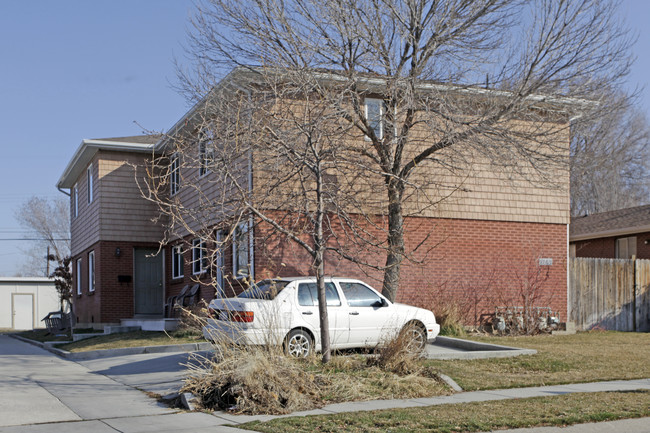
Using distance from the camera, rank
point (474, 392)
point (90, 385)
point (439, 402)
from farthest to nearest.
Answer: point (90, 385)
point (474, 392)
point (439, 402)

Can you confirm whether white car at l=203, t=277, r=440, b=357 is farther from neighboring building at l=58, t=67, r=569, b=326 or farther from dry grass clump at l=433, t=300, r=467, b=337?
dry grass clump at l=433, t=300, r=467, b=337

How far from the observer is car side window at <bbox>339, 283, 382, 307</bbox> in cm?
1391

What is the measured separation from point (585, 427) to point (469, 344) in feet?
22.9

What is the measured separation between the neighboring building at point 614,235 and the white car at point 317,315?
16.2 m

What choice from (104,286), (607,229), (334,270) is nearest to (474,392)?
(334,270)

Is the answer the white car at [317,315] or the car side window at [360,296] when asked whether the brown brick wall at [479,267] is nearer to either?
the car side window at [360,296]

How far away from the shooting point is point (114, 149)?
2511 centimetres

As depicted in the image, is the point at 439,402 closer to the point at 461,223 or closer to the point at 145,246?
the point at 461,223

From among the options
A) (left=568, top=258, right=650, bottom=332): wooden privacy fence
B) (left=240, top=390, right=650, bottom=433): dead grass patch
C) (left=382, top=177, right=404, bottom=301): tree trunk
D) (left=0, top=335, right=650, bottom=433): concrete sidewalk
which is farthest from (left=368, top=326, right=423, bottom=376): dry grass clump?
(left=568, top=258, right=650, bottom=332): wooden privacy fence

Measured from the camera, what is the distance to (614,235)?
93.9 feet

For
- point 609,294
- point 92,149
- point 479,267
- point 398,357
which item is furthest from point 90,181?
point 398,357

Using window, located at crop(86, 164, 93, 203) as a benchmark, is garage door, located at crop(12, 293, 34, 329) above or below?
below

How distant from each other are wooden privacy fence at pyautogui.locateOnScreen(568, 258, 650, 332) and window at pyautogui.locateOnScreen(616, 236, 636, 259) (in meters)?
6.37

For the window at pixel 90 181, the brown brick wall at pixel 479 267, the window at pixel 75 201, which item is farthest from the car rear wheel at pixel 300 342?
the window at pixel 75 201
